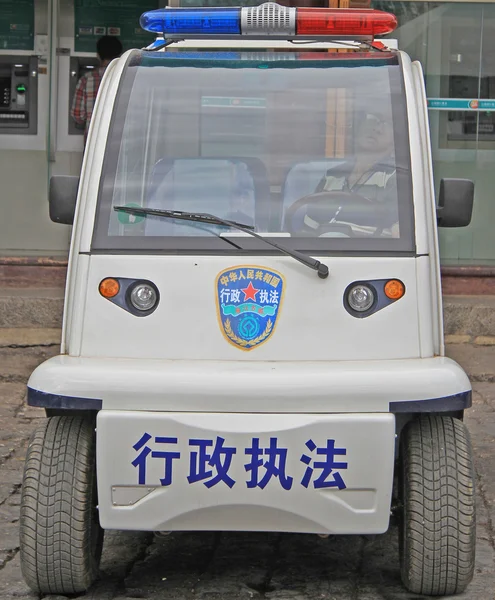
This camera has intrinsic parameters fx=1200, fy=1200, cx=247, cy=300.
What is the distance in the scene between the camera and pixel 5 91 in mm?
11102

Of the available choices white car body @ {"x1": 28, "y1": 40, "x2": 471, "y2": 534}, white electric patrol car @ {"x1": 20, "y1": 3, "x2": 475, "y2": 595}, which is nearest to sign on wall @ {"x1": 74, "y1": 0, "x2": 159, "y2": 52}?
white electric patrol car @ {"x1": 20, "y1": 3, "x2": 475, "y2": 595}

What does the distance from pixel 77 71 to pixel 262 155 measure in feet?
22.7

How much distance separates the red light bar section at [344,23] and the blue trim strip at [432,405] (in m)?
1.64

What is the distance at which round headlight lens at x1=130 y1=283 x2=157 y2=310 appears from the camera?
427cm

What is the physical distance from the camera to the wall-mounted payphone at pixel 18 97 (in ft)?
36.2

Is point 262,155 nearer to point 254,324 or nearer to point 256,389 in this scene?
point 254,324

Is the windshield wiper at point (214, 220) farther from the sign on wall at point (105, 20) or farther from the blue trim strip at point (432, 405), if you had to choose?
A: the sign on wall at point (105, 20)

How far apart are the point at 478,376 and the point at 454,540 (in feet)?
15.6

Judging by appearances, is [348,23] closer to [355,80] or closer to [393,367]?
[355,80]

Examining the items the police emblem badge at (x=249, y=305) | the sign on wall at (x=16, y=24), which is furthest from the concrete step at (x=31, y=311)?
the police emblem badge at (x=249, y=305)

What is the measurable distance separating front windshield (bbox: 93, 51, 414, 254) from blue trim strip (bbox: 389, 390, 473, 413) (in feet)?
1.92

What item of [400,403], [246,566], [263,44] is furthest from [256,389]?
[263,44]

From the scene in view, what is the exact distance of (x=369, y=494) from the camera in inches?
160

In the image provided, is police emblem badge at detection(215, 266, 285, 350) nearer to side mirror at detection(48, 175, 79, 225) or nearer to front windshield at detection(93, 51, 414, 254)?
front windshield at detection(93, 51, 414, 254)
